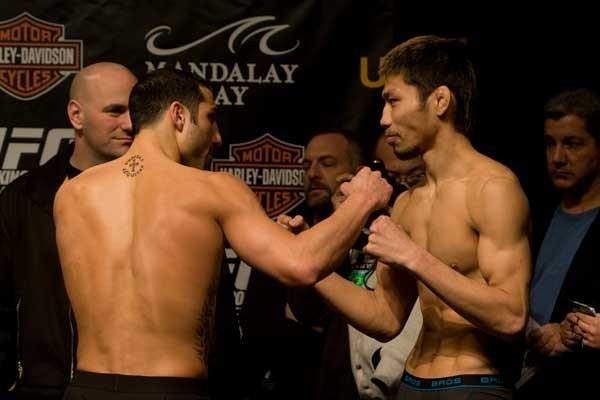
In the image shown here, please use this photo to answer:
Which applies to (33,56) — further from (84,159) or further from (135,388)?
(135,388)

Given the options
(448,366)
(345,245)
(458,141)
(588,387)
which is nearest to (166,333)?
(345,245)

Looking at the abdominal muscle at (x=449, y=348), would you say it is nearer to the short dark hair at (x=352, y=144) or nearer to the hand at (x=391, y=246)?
the hand at (x=391, y=246)

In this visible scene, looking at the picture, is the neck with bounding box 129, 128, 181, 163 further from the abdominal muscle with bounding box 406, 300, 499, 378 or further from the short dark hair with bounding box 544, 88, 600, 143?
the short dark hair with bounding box 544, 88, 600, 143

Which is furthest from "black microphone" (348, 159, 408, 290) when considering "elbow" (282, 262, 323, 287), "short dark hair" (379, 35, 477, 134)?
"elbow" (282, 262, 323, 287)

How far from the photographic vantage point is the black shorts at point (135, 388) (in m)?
3.25

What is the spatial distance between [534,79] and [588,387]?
160 cm

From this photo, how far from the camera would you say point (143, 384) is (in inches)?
129

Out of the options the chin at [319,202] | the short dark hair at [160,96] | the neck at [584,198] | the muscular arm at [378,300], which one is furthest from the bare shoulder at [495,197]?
the chin at [319,202]

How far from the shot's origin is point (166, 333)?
3.30 m

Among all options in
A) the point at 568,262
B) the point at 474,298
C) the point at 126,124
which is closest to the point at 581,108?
the point at 568,262

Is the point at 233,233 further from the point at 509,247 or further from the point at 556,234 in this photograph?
the point at 556,234

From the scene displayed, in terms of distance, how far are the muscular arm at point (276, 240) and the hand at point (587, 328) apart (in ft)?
2.96

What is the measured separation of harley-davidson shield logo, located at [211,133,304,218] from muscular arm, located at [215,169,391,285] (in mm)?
1710

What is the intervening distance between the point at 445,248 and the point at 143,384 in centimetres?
94
